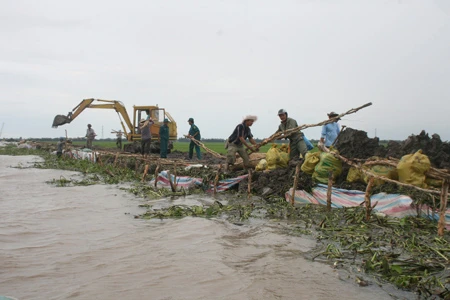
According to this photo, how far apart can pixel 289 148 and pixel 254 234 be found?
4.02 metres

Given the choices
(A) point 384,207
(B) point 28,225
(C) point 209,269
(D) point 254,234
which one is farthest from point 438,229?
(B) point 28,225

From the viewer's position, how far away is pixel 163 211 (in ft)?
25.2

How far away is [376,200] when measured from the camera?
6617 mm

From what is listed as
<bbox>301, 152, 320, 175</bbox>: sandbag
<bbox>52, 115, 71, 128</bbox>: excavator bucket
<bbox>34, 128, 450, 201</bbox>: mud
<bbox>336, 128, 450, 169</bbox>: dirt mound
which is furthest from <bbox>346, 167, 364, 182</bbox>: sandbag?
<bbox>52, 115, 71, 128</bbox>: excavator bucket

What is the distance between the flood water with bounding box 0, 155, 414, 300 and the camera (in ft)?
12.7

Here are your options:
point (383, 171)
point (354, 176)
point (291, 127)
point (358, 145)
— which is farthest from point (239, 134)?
point (383, 171)

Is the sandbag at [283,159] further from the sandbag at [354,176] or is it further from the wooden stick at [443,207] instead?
the wooden stick at [443,207]

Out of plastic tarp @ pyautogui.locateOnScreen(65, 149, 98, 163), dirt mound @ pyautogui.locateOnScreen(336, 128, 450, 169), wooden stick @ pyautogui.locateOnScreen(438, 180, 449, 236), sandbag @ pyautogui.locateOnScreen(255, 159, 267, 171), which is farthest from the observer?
plastic tarp @ pyautogui.locateOnScreen(65, 149, 98, 163)

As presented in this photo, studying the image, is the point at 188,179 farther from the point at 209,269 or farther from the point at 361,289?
the point at 361,289

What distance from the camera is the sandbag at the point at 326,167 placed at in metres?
7.95

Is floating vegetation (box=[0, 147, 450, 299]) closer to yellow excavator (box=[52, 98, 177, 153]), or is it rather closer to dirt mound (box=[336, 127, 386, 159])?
dirt mound (box=[336, 127, 386, 159])

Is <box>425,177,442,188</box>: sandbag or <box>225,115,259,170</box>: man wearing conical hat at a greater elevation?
<box>225,115,259,170</box>: man wearing conical hat

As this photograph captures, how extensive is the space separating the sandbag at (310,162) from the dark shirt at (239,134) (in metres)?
1.66

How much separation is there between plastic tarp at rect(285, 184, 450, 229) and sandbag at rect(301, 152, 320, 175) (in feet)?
1.69
